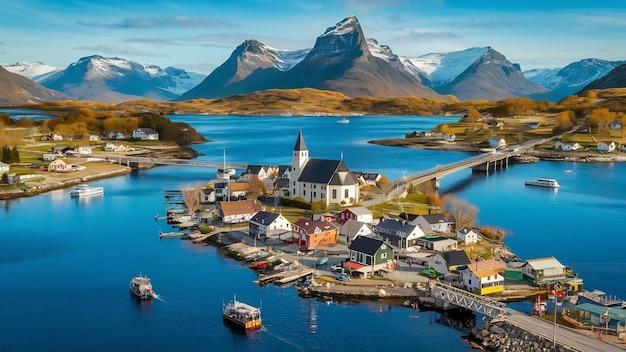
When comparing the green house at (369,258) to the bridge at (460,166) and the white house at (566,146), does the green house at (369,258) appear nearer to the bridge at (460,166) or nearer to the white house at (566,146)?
the bridge at (460,166)

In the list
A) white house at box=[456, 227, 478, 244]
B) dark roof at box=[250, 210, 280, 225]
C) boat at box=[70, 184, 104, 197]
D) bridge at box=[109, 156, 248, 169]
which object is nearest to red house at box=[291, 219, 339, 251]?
dark roof at box=[250, 210, 280, 225]

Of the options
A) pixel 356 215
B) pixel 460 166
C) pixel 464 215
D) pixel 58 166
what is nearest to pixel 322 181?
pixel 356 215

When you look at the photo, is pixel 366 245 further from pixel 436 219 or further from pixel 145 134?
pixel 145 134

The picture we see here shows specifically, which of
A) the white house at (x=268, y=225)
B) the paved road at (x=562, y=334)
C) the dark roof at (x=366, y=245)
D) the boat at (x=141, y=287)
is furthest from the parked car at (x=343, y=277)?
the boat at (x=141, y=287)

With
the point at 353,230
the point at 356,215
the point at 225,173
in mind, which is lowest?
the point at 353,230

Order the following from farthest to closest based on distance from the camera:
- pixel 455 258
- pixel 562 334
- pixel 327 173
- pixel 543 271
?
pixel 327 173
pixel 455 258
pixel 543 271
pixel 562 334

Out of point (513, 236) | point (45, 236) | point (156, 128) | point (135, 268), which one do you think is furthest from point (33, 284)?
point (156, 128)
